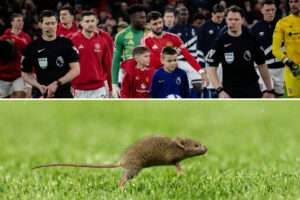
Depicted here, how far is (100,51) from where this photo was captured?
823cm

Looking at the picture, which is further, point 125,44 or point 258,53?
point 125,44

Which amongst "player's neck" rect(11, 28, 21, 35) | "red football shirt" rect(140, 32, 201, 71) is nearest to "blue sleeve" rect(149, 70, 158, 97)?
"red football shirt" rect(140, 32, 201, 71)

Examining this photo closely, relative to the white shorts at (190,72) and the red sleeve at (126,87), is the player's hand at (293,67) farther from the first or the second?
the red sleeve at (126,87)

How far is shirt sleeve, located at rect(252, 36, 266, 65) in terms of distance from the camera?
749 cm

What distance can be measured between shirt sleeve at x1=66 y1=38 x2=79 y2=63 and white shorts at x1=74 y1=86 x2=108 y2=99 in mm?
765

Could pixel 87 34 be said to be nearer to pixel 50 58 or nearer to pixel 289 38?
pixel 50 58

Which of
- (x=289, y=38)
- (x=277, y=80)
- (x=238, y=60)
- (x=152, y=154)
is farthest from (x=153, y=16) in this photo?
(x=152, y=154)

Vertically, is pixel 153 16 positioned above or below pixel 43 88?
above

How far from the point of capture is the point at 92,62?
324 inches

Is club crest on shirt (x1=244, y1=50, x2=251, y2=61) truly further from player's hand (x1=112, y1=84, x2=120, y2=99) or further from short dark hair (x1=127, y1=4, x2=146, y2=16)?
player's hand (x1=112, y1=84, x2=120, y2=99)

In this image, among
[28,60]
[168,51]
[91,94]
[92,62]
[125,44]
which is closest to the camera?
[168,51]

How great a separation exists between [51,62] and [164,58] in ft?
5.36

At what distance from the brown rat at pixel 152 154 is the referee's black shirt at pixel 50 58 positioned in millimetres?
2223

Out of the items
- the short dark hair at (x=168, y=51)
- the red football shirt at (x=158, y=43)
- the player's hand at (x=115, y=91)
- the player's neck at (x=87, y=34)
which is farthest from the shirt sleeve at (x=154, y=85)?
the player's neck at (x=87, y=34)
